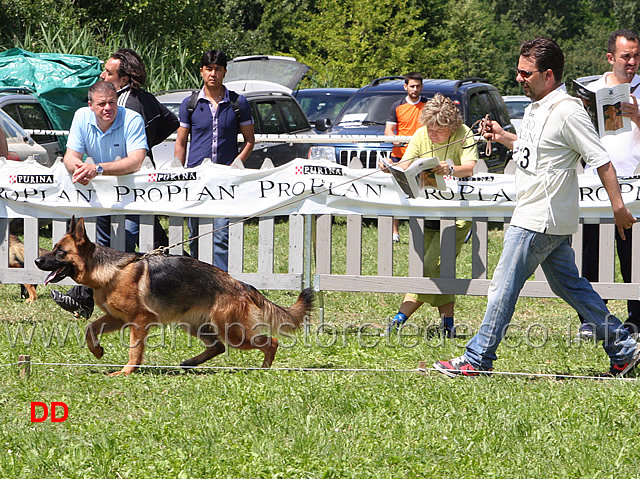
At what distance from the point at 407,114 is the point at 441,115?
561 cm

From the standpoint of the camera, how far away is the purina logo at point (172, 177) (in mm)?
7457

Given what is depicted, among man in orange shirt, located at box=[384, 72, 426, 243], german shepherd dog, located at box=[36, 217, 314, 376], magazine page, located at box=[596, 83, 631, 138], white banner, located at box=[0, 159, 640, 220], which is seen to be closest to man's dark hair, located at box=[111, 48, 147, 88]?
white banner, located at box=[0, 159, 640, 220]

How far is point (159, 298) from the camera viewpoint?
6.06m

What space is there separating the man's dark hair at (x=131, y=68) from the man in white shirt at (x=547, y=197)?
367cm

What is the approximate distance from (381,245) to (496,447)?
11.0 ft

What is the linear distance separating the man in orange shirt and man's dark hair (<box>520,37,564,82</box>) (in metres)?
6.65

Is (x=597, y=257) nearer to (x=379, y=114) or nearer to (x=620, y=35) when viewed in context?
(x=620, y=35)

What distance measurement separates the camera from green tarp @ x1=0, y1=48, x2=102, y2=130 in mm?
15273

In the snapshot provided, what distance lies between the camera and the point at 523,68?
5.41 metres

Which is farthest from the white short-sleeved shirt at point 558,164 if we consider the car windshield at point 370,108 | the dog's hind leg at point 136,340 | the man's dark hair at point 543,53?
the car windshield at point 370,108

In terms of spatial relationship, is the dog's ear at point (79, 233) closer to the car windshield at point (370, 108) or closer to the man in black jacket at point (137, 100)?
the man in black jacket at point (137, 100)

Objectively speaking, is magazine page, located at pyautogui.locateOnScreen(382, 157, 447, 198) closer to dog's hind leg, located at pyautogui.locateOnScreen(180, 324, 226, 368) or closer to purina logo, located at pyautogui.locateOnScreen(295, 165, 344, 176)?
purina logo, located at pyautogui.locateOnScreen(295, 165, 344, 176)

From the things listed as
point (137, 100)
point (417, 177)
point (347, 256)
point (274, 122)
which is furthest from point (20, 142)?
point (417, 177)

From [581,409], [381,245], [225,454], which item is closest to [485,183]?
[381,245]
